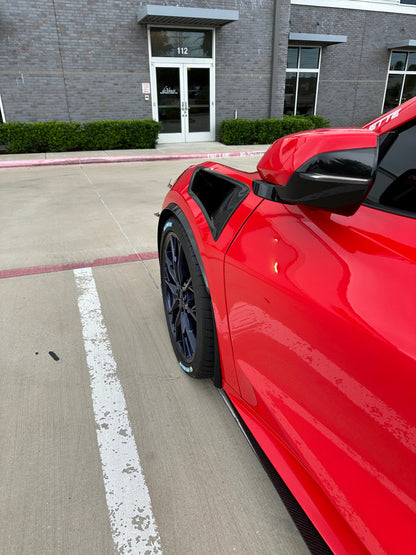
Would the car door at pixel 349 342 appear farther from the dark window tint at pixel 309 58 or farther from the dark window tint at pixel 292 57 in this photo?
the dark window tint at pixel 309 58

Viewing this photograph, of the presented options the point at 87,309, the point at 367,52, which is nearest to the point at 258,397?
the point at 87,309

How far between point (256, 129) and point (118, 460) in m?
14.5

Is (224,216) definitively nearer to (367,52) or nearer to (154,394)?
(154,394)

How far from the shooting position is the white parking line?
1.52m

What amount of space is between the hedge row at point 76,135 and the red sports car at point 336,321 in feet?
41.4

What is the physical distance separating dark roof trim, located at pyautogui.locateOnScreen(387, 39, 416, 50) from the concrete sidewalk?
9.23 meters

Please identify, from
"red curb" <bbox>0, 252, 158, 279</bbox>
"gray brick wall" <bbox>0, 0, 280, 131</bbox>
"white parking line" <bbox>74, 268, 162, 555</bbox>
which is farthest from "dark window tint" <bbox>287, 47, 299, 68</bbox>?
"white parking line" <bbox>74, 268, 162, 555</bbox>

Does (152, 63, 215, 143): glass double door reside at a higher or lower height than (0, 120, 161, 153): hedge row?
higher

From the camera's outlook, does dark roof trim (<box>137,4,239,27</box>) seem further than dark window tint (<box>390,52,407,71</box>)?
No

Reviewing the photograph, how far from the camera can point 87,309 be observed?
10.6 ft

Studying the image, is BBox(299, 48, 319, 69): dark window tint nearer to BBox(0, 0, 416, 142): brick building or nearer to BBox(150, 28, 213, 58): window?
BBox(0, 0, 416, 142): brick building

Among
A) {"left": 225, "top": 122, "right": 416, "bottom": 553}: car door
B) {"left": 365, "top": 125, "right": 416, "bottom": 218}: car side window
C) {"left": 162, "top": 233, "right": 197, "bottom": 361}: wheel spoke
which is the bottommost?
{"left": 162, "top": 233, "right": 197, "bottom": 361}: wheel spoke

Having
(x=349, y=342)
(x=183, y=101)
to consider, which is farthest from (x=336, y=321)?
(x=183, y=101)

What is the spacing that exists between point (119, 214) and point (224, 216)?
459 centimetres
